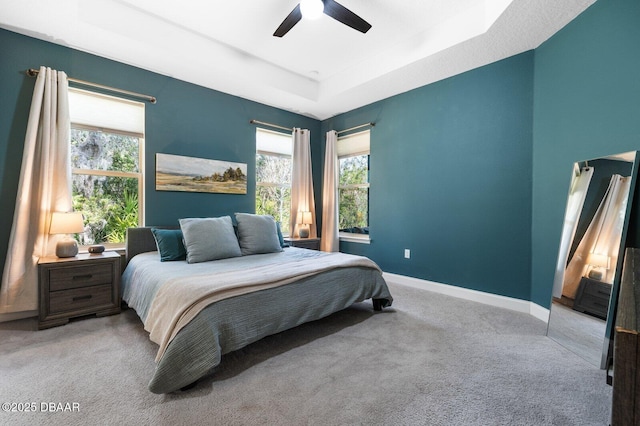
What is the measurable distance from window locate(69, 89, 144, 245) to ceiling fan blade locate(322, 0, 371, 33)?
2.51 meters

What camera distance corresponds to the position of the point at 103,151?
3277mm

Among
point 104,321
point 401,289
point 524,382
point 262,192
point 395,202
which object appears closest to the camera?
point 524,382

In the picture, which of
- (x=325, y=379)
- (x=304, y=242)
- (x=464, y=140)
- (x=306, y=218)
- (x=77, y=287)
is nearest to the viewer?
(x=325, y=379)

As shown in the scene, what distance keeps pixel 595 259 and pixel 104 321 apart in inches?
163

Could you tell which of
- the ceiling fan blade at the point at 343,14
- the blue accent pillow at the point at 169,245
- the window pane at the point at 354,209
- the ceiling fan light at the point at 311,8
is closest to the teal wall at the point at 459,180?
the window pane at the point at 354,209

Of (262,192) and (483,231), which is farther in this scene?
(262,192)

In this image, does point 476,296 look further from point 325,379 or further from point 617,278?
point 325,379

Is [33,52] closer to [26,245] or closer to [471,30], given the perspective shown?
[26,245]

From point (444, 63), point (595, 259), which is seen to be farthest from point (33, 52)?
point (595, 259)

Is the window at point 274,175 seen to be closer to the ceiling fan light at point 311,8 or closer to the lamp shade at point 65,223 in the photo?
the lamp shade at point 65,223

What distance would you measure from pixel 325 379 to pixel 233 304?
0.75 m

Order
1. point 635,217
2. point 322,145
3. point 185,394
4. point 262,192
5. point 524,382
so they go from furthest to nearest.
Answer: point 322,145 → point 262,192 → point 635,217 → point 524,382 → point 185,394

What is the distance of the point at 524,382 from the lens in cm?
177

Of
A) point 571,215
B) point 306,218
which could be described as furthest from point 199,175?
point 571,215
